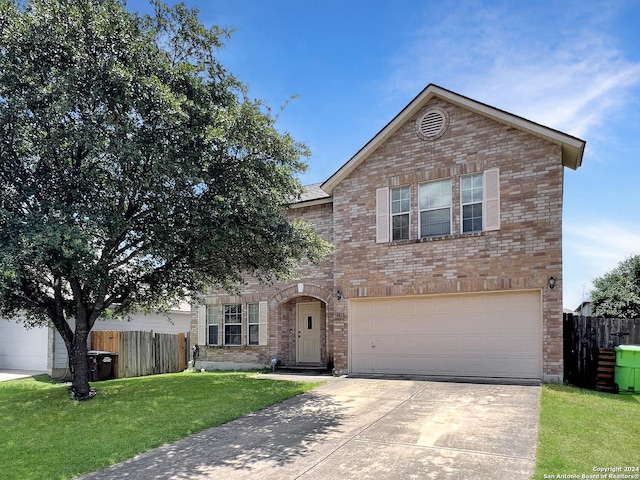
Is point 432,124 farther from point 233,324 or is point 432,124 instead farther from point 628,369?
point 233,324

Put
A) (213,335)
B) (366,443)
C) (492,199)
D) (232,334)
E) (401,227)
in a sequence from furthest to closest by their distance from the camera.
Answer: (213,335) < (232,334) < (401,227) < (492,199) < (366,443)

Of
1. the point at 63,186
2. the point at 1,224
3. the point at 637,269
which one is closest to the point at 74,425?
the point at 1,224

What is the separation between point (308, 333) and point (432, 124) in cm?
784

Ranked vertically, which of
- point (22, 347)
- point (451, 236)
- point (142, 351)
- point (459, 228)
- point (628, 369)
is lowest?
point (22, 347)

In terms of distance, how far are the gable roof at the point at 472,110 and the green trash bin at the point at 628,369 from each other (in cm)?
486

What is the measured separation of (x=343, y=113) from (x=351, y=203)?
2.65 m

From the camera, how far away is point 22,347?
19047 mm

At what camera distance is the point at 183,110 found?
9586 mm

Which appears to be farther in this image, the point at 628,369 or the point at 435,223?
the point at 435,223

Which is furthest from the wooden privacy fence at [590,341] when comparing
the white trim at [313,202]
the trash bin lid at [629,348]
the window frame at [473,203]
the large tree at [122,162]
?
the white trim at [313,202]

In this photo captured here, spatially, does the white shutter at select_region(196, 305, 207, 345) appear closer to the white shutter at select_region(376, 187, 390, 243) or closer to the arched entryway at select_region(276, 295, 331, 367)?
the arched entryway at select_region(276, 295, 331, 367)

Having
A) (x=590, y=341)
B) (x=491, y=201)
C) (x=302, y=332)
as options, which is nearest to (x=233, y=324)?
(x=302, y=332)

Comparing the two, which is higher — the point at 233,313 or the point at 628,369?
the point at 233,313

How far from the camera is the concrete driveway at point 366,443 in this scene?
578 centimetres
